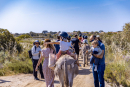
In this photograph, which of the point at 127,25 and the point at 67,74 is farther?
the point at 127,25

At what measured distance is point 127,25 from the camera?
14242 mm

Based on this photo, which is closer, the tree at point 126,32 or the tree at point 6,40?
the tree at point 6,40

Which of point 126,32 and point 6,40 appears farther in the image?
point 126,32

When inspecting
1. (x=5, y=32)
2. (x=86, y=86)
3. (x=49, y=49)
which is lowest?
(x=86, y=86)

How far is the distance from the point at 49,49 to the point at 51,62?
0.87 m

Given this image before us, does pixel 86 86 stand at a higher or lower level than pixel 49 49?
lower

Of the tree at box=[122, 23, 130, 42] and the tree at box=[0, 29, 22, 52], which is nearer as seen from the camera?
the tree at box=[0, 29, 22, 52]

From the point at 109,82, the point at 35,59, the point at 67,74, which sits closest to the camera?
the point at 67,74

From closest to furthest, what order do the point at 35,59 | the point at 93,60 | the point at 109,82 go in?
1. the point at 93,60
2. the point at 109,82
3. the point at 35,59

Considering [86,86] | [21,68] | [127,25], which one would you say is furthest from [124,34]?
[21,68]

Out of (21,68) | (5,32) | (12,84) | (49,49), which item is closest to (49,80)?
(49,49)

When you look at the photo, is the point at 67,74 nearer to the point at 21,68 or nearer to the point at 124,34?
the point at 21,68

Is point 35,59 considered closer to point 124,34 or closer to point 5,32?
point 5,32

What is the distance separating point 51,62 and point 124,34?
12.9 m
